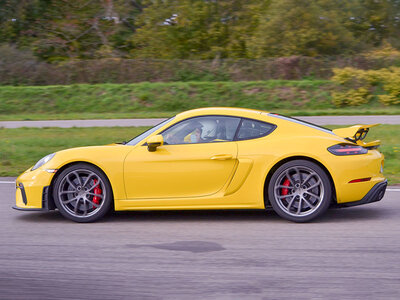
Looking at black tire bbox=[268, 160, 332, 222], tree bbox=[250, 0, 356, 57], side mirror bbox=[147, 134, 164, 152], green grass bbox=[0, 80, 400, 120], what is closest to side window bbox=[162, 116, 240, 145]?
side mirror bbox=[147, 134, 164, 152]

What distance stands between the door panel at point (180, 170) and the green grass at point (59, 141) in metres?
3.78

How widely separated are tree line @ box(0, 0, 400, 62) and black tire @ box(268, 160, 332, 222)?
970 inches

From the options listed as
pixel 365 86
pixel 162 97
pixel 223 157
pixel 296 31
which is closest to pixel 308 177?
pixel 223 157

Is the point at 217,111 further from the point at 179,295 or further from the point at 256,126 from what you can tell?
the point at 179,295

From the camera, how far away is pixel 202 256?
5309 mm

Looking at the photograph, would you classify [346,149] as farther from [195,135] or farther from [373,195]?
[195,135]

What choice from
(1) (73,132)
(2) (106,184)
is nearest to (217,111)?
(2) (106,184)

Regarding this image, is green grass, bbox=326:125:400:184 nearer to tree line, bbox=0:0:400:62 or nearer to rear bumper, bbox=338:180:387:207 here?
rear bumper, bbox=338:180:387:207

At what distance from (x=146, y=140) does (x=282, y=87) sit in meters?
20.8

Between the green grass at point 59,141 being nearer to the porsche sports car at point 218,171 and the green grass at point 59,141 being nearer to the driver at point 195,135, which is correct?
the porsche sports car at point 218,171

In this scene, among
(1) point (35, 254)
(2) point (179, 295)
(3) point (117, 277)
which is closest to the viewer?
(2) point (179, 295)

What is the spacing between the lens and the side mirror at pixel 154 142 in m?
6.45

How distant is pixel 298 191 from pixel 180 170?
126 centimetres

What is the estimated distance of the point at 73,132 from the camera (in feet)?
52.2
